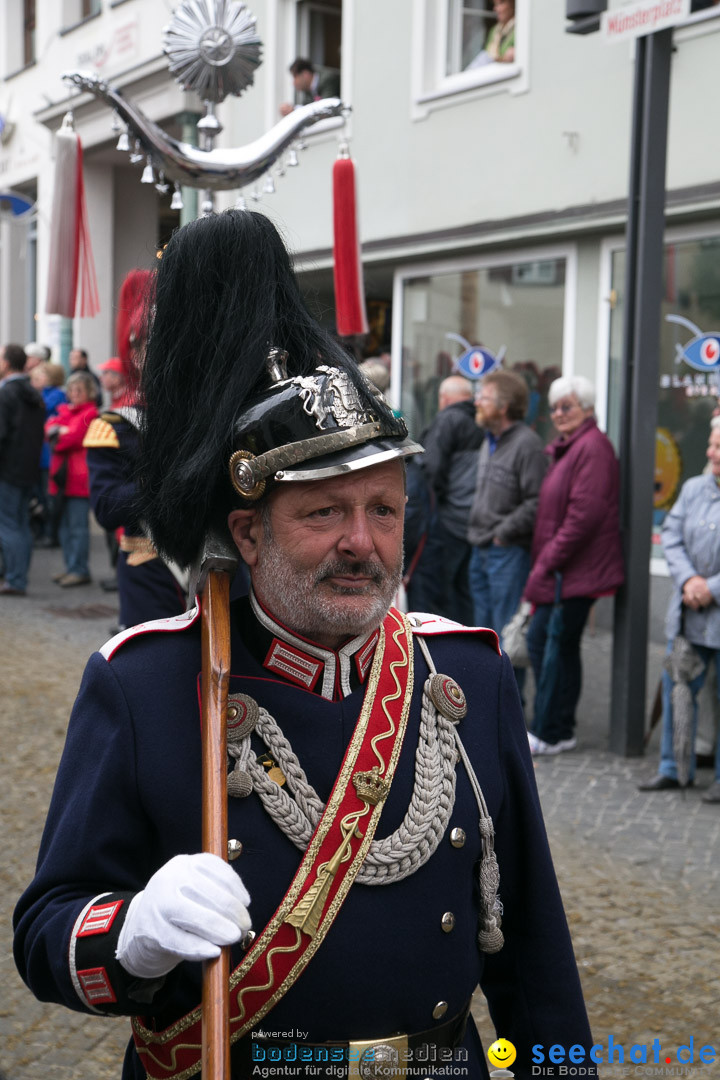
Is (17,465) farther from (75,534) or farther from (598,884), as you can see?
(598,884)

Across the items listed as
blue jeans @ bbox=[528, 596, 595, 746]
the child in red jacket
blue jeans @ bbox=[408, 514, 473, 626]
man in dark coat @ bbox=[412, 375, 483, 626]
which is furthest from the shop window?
blue jeans @ bbox=[528, 596, 595, 746]

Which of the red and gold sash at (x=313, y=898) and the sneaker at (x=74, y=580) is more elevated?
the red and gold sash at (x=313, y=898)

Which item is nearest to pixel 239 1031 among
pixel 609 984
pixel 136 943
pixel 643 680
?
pixel 136 943

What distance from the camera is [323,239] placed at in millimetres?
13617

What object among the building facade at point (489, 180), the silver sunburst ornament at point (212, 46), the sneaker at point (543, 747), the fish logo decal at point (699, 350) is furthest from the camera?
the building facade at point (489, 180)

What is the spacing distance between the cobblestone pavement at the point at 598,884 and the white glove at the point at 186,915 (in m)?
2.10

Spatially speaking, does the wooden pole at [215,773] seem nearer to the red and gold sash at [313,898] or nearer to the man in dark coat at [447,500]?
the red and gold sash at [313,898]

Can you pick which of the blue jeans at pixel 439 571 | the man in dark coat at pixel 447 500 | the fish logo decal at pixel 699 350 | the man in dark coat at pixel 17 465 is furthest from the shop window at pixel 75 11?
the blue jeans at pixel 439 571

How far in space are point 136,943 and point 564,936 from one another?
0.78 meters

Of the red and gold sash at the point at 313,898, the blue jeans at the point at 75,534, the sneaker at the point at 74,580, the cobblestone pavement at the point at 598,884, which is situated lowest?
the cobblestone pavement at the point at 598,884

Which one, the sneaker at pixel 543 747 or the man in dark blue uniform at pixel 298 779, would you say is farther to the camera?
the sneaker at pixel 543 747

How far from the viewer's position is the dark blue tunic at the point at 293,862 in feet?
6.04

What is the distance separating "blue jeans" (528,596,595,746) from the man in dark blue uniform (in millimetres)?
4596

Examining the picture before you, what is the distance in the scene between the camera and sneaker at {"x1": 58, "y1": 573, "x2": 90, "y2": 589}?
1189 cm
